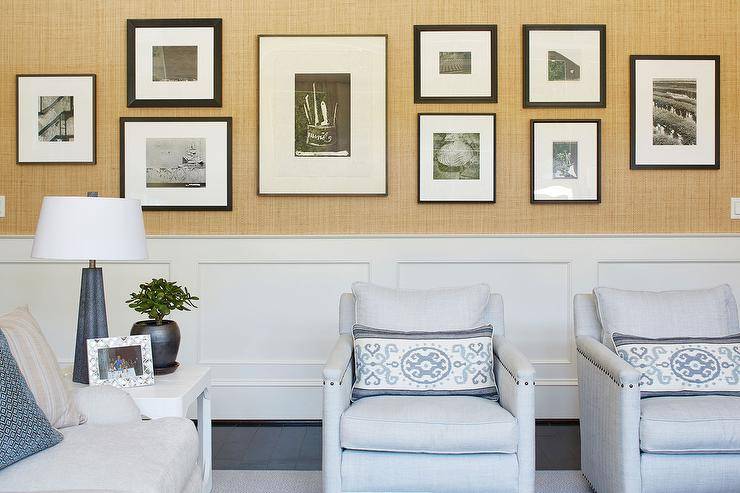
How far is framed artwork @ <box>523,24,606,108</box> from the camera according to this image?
3.43 metres

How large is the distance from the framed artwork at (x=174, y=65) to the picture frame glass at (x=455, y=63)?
1.16m

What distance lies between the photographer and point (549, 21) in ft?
11.3

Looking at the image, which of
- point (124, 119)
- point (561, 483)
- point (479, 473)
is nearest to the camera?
point (479, 473)

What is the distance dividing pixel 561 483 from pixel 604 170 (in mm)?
1721

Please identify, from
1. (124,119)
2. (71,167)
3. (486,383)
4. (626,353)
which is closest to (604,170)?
(626,353)

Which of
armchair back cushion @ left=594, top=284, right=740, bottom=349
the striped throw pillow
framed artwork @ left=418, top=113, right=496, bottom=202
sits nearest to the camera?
the striped throw pillow

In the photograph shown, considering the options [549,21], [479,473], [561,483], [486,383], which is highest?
[549,21]

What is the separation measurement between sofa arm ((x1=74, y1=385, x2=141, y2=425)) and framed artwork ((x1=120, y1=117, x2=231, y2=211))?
156 cm

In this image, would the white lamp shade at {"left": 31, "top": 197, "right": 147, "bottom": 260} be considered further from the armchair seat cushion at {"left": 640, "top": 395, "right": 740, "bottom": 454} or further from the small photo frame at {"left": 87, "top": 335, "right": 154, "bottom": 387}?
the armchair seat cushion at {"left": 640, "top": 395, "right": 740, "bottom": 454}

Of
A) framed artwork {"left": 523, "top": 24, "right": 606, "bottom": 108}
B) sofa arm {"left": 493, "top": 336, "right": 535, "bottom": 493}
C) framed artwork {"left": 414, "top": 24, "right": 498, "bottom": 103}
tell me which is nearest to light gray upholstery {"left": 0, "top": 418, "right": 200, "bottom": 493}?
sofa arm {"left": 493, "top": 336, "right": 535, "bottom": 493}

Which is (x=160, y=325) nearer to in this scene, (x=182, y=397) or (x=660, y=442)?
(x=182, y=397)

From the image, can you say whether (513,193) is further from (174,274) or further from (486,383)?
(174,274)

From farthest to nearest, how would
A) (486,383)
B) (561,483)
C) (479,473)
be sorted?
(561,483) → (486,383) → (479,473)

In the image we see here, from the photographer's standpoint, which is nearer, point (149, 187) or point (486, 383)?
point (486, 383)
